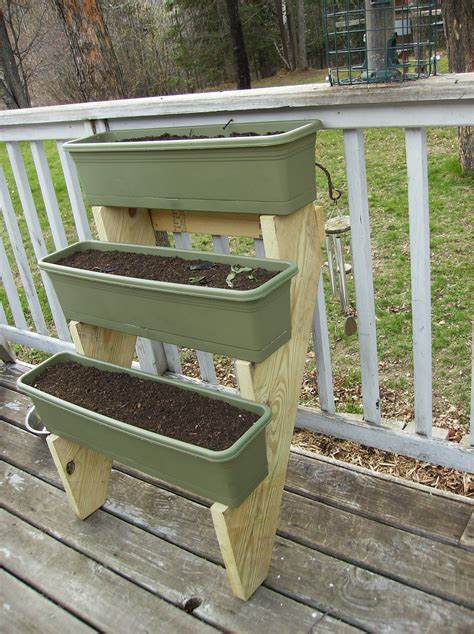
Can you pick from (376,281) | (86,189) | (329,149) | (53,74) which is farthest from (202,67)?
(86,189)

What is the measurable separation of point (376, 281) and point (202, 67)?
1166 cm

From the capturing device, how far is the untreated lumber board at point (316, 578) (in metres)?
1.35

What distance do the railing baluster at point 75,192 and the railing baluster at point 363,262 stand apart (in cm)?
96

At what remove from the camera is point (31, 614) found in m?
1.48

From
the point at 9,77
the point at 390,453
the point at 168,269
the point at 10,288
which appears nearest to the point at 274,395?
the point at 168,269

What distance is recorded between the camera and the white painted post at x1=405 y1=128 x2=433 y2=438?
1361 millimetres

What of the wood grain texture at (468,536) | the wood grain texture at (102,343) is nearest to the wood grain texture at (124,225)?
the wood grain texture at (102,343)

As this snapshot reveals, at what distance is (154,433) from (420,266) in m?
0.75

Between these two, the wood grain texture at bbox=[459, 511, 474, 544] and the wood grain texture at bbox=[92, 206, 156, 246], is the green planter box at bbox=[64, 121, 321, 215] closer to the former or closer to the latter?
the wood grain texture at bbox=[92, 206, 156, 246]

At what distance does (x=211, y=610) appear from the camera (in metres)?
1.43

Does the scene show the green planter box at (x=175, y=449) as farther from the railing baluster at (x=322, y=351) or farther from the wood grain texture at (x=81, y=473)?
the railing baluster at (x=322, y=351)

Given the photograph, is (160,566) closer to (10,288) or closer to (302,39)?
(10,288)

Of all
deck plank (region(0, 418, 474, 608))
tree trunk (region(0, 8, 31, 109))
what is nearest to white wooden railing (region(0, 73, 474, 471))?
deck plank (region(0, 418, 474, 608))

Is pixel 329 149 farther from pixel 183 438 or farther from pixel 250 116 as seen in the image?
pixel 183 438
